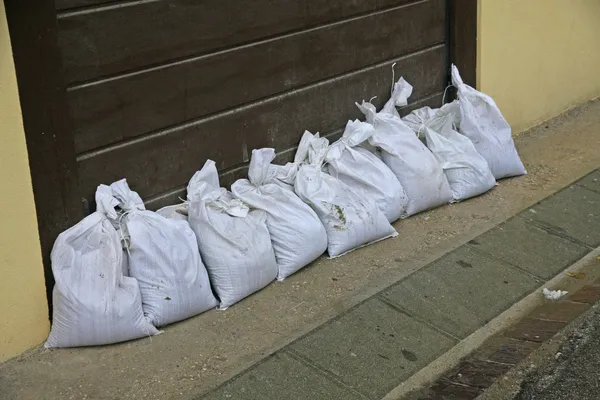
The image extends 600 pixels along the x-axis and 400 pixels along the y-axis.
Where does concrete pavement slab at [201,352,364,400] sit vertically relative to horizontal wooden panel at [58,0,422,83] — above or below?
below

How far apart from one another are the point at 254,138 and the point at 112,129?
2.94 feet

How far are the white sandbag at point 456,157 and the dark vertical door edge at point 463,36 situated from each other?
1.77ft

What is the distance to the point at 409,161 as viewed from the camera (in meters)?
4.97

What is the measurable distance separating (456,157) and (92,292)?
94.8 inches

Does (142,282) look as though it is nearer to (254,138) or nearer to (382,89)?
(254,138)

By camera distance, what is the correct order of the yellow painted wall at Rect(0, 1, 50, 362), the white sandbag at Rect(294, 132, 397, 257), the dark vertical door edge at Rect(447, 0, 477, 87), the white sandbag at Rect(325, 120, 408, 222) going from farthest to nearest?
1. the dark vertical door edge at Rect(447, 0, 477, 87)
2. the white sandbag at Rect(325, 120, 408, 222)
3. the white sandbag at Rect(294, 132, 397, 257)
4. the yellow painted wall at Rect(0, 1, 50, 362)

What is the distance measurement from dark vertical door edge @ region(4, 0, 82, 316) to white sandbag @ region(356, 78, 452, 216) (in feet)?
6.03

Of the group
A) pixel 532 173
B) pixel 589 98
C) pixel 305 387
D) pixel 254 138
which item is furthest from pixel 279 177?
pixel 589 98

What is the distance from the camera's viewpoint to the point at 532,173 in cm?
575

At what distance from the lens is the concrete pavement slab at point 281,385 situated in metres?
3.53

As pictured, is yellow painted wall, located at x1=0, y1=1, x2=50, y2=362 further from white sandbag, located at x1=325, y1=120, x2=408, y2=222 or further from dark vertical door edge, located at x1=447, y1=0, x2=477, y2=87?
dark vertical door edge, located at x1=447, y1=0, x2=477, y2=87

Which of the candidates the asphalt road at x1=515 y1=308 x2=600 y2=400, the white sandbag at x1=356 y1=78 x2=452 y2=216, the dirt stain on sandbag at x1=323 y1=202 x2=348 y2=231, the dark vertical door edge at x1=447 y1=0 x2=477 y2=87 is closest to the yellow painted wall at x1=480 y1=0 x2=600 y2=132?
the dark vertical door edge at x1=447 y1=0 x2=477 y2=87

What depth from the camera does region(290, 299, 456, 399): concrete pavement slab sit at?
369cm

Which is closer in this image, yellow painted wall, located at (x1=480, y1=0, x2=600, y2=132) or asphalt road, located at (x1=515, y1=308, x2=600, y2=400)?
asphalt road, located at (x1=515, y1=308, x2=600, y2=400)
